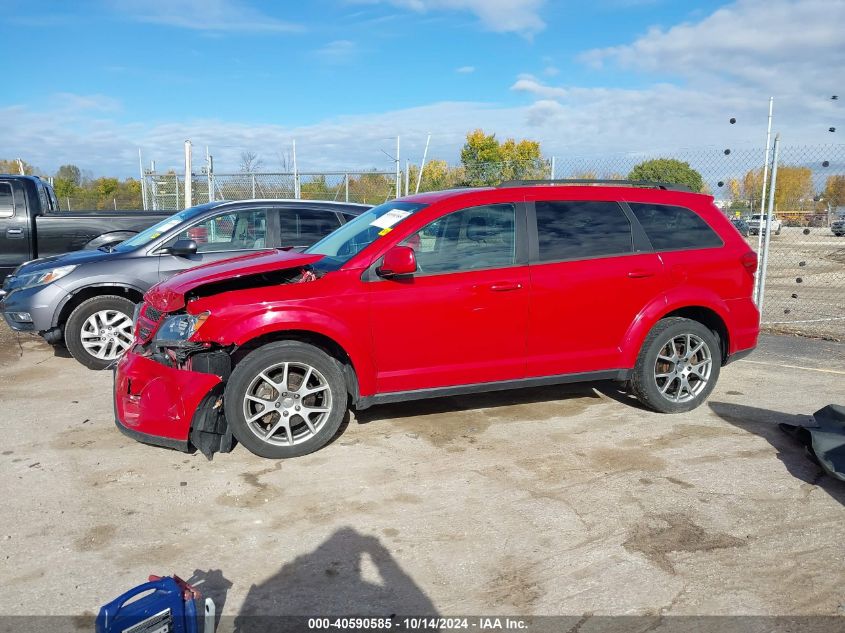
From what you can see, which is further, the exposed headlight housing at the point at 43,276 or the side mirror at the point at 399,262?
the exposed headlight housing at the point at 43,276

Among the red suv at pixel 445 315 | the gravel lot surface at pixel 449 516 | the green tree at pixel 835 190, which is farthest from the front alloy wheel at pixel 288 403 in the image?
the green tree at pixel 835 190

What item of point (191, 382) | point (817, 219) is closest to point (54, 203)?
point (191, 382)

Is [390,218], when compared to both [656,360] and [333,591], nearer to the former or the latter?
[656,360]

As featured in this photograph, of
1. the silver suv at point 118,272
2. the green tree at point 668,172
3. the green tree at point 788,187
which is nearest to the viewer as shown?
the silver suv at point 118,272

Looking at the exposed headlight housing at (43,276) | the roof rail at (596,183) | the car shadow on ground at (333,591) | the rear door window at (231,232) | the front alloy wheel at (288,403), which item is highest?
the roof rail at (596,183)

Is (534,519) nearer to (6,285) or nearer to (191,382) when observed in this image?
(191,382)

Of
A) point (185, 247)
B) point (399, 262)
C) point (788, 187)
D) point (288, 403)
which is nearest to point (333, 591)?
point (288, 403)

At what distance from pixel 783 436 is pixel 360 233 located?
11.4 ft

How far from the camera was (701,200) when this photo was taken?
19.2 feet

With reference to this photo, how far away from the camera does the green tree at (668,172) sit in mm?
11305

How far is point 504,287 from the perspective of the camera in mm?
5043

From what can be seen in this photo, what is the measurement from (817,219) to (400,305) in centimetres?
889

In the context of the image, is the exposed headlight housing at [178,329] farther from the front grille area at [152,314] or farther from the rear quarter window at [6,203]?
the rear quarter window at [6,203]

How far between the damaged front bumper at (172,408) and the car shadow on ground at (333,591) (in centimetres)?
127
